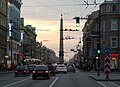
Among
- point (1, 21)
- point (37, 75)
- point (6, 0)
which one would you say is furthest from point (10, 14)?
point (37, 75)

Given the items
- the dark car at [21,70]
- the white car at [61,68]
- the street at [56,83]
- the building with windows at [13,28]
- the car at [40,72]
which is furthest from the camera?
the building with windows at [13,28]

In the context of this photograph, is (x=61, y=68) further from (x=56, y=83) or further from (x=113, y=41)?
(x=56, y=83)

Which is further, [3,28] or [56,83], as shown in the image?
[3,28]

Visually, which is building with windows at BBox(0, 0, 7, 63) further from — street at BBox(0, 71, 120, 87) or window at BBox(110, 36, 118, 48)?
street at BBox(0, 71, 120, 87)

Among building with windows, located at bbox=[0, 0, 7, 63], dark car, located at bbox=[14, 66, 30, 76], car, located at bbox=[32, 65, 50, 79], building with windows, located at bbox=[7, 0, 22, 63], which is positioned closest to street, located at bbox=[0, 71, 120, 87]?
car, located at bbox=[32, 65, 50, 79]

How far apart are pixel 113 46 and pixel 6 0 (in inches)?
1212

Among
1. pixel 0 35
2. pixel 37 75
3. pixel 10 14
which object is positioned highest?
pixel 10 14

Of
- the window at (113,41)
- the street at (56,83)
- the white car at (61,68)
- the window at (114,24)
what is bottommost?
the street at (56,83)

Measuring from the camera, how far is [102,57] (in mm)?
86438

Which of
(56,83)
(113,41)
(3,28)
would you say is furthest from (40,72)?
(3,28)

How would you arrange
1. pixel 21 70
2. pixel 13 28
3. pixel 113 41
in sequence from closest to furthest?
pixel 21 70
pixel 113 41
pixel 13 28

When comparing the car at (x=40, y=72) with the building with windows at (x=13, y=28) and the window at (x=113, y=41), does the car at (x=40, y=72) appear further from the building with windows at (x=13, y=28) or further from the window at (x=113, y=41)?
the building with windows at (x=13, y=28)

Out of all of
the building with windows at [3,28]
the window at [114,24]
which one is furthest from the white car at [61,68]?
the building with windows at [3,28]

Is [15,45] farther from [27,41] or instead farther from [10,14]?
[27,41]
